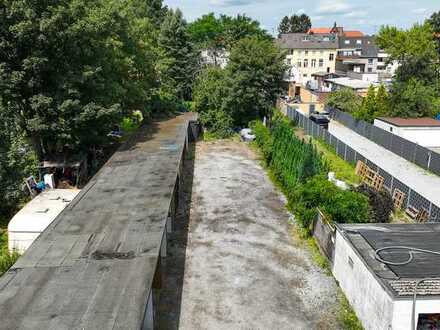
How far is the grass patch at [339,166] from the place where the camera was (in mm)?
24422

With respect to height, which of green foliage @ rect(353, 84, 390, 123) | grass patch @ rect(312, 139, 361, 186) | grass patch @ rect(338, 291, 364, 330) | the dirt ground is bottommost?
grass patch @ rect(338, 291, 364, 330)

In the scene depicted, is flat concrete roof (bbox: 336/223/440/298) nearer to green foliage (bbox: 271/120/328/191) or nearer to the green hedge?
the green hedge

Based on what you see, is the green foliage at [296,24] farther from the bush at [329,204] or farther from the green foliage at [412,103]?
the bush at [329,204]

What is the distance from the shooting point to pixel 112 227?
1313 centimetres

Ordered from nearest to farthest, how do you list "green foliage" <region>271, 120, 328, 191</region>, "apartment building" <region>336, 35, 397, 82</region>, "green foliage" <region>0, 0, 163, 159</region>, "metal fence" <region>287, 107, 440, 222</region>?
"metal fence" <region>287, 107, 440, 222</region>
"green foliage" <region>0, 0, 163, 159</region>
"green foliage" <region>271, 120, 328, 191</region>
"apartment building" <region>336, 35, 397, 82</region>

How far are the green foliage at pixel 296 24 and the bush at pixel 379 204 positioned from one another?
11643 cm

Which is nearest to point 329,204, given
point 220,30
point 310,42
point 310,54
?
point 310,54

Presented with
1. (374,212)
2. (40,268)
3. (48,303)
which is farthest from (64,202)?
(374,212)

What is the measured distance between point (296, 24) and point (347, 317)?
426ft

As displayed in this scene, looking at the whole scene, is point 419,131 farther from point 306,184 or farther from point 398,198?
point 306,184

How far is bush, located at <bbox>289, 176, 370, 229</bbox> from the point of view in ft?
50.8

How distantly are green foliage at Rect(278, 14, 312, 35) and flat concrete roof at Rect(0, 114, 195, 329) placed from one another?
120470mm

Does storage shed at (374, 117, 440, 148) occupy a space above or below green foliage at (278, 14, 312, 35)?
below

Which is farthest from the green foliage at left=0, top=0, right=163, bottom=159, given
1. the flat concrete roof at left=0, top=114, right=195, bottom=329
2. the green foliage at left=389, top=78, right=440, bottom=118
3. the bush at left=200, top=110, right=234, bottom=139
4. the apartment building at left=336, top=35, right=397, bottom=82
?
the apartment building at left=336, top=35, right=397, bottom=82
